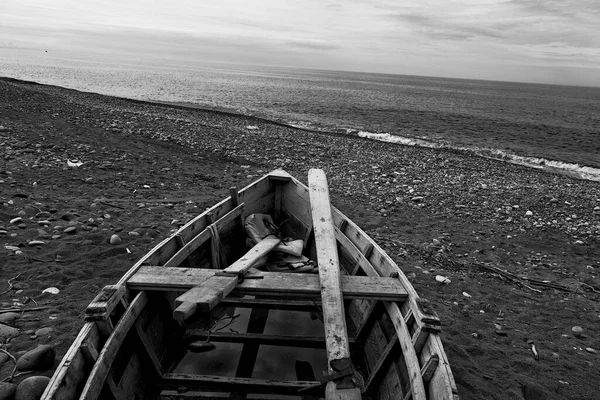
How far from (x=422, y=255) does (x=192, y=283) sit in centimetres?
576

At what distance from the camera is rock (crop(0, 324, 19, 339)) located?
15.5ft

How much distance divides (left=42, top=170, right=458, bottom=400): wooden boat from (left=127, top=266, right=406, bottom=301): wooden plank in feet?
0.04

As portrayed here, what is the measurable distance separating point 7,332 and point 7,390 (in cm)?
124

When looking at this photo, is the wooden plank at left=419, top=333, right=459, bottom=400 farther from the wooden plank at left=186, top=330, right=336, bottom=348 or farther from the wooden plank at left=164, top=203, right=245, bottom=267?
the wooden plank at left=164, top=203, right=245, bottom=267

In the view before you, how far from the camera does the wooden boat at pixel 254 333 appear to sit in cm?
322

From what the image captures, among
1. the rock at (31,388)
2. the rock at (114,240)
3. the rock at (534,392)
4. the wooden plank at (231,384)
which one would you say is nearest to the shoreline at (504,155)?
the rock at (534,392)

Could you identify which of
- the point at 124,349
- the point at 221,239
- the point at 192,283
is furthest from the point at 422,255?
the point at 124,349

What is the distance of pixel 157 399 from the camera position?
3.97 meters

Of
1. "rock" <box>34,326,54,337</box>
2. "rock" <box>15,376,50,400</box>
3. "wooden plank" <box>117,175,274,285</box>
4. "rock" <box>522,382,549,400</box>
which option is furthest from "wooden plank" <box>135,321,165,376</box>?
"rock" <box>522,382,549,400</box>

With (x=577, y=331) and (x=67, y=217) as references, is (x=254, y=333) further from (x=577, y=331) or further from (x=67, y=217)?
(x=67, y=217)

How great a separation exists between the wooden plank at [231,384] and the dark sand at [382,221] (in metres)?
1.60

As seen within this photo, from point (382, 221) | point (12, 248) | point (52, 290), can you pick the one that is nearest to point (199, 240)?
point (52, 290)

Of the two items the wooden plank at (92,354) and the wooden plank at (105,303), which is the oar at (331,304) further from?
the wooden plank at (105,303)

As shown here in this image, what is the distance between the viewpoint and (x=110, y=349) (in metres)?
3.37
